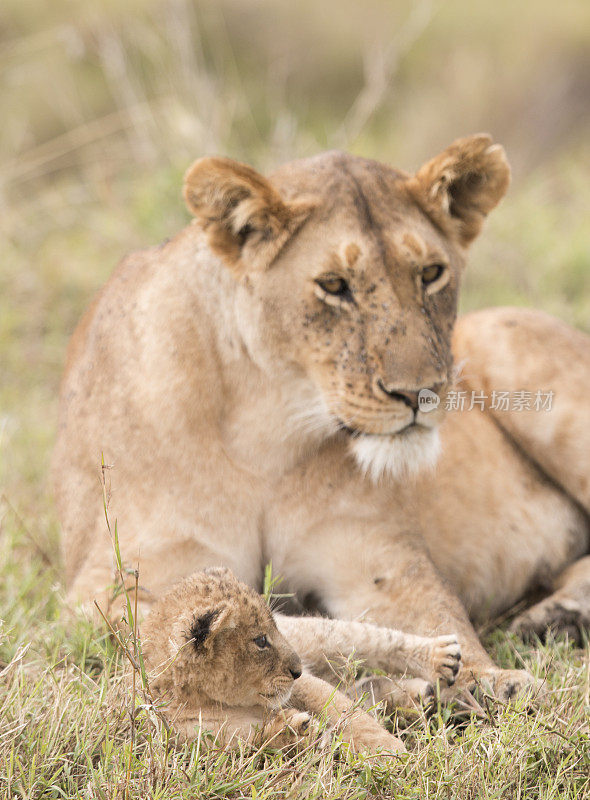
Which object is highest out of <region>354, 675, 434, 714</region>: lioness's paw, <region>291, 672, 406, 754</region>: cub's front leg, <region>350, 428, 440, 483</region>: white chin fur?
<region>350, 428, 440, 483</region>: white chin fur

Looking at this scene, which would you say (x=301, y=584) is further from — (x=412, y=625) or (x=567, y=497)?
(x=567, y=497)

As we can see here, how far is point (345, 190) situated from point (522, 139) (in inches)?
280

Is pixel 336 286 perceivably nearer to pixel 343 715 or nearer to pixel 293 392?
pixel 293 392

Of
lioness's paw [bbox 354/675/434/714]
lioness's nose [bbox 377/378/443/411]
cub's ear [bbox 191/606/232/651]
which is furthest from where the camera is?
lioness's nose [bbox 377/378/443/411]

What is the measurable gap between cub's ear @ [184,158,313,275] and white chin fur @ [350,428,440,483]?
58cm

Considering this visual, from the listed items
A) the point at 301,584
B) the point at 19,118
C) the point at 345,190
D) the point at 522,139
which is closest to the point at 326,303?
the point at 345,190

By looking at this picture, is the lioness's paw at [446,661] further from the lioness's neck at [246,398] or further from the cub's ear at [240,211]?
the cub's ear at [240,211]

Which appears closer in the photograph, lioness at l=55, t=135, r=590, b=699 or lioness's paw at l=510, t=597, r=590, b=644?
lioness at l=55, t=135, r=590, b=699

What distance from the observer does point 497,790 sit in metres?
2.29

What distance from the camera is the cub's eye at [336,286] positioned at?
294 centimetres

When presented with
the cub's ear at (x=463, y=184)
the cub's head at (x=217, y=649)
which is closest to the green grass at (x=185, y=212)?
the cub's head at (x=217, y=649)

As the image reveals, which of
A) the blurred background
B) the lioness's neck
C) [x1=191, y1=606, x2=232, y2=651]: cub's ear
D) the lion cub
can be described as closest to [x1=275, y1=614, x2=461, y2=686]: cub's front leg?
the lion cub

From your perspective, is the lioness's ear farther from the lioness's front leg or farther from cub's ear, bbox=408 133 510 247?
cub's ear, bbox=408 133 510 247

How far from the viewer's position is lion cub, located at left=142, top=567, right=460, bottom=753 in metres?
2.35
